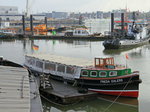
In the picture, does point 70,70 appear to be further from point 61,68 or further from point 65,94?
point 65,94

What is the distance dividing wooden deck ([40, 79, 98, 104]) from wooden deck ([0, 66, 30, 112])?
305 cm

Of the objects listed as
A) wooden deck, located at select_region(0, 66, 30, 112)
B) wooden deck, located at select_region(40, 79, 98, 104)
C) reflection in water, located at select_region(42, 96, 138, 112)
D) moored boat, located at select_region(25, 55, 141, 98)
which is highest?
wooden deck, located at select_region(0, 66, 30, 112)

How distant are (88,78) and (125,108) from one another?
3.44 m

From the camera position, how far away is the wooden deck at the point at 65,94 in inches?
770

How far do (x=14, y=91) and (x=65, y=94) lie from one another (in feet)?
23.5

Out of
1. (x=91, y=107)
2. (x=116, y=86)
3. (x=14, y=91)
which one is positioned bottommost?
(x=91, y=107)

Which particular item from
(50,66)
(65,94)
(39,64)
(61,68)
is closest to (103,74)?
(65,94)

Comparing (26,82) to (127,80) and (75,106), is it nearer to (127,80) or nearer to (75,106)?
(75,106)

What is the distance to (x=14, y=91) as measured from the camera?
13305mm

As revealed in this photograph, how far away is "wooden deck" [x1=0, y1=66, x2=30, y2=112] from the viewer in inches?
437

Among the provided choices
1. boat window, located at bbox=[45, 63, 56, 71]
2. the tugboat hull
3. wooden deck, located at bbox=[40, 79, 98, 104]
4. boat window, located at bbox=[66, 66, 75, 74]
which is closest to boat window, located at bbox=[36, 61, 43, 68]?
boat window, located at bbox=[45, 63, 56, 71]

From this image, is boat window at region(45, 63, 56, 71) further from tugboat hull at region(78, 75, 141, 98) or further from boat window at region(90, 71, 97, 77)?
boat window at region(90, 71, 97, 77)

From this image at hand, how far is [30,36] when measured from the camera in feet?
271

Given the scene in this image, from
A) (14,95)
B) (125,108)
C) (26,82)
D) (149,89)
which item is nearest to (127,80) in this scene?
(125,108)
